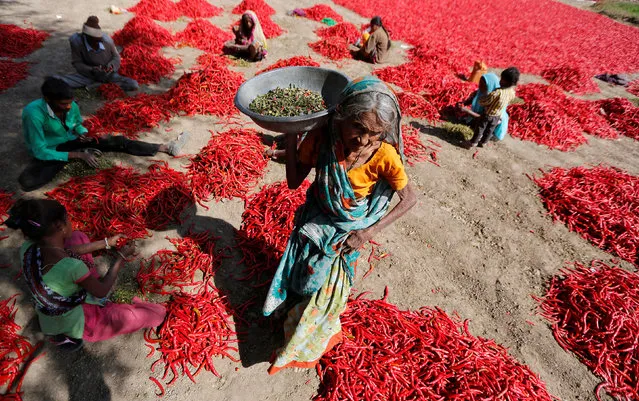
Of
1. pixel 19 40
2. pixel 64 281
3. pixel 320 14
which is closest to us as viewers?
pixel 64 281

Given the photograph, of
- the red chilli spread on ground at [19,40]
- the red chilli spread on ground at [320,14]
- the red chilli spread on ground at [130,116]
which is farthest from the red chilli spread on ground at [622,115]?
the red chilli spread on ground at [19,40]

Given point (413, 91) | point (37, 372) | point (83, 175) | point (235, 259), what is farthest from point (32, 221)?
point (413, 91)

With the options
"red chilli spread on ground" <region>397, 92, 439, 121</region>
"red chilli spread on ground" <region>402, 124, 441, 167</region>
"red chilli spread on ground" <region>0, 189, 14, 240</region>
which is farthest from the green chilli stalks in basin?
"red chilli spread on ground" <region>397, 92, 439, 121</region>

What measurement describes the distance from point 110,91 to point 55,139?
2389 mm

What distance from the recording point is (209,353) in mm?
2945

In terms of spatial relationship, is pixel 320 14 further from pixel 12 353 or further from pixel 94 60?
pixel 12 353

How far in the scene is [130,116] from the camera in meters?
5.82

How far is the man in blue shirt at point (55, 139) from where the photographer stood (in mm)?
3990

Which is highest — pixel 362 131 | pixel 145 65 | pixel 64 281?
pixel 362 131

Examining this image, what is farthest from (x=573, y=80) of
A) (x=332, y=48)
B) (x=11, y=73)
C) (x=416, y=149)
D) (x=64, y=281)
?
(x=11, y=73)

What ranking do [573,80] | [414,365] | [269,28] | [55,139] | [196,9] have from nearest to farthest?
1. [414,365]
2. [55,139]
3. [573,80]
4. [269,28]
5. [196,9]

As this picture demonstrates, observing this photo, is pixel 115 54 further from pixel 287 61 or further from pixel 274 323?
pixel 274 323

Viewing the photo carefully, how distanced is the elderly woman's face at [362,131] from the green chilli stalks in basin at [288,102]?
3.57 feet

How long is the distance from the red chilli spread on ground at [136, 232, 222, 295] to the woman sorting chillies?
4.59ft
